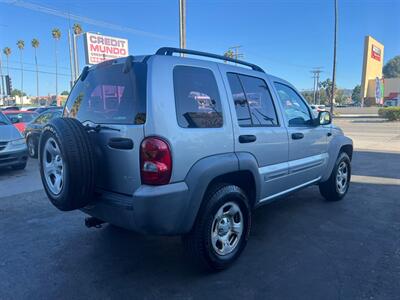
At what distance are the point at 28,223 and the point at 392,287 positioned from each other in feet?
14.2

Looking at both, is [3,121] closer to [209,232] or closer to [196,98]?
[196,98]

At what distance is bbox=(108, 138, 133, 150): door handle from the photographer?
8.91ft

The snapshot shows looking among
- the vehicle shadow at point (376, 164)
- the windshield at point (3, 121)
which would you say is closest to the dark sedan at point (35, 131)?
the windshield at point (3, 121)

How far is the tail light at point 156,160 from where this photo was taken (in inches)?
103

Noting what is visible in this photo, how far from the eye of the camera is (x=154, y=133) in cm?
262

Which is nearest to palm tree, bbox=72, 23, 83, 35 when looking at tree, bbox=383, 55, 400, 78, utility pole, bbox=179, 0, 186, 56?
utility pole, bbox=179, 0, 186, 56

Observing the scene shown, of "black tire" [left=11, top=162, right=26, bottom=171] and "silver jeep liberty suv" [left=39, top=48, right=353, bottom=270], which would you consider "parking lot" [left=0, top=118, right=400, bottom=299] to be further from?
"black tire" [left=11, top=162, right=26, bottom=171]

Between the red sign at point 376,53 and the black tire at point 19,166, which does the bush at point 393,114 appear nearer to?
the black tire at point 19,166

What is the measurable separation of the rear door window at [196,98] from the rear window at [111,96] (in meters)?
0.31

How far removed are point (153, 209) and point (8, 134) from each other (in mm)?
6497

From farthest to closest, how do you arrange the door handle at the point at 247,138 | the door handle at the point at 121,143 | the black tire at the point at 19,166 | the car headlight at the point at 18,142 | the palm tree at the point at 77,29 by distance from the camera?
the palm tree at the point at 77,29
the black tire at the point at 19,166
the car headlight at the point at 18,142
the door handle at the point at 247,138
the door handle at the point at 121,143

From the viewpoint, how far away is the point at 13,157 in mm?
7617

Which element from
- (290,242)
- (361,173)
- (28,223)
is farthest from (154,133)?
(361,173)

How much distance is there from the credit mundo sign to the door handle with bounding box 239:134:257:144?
1798cm
